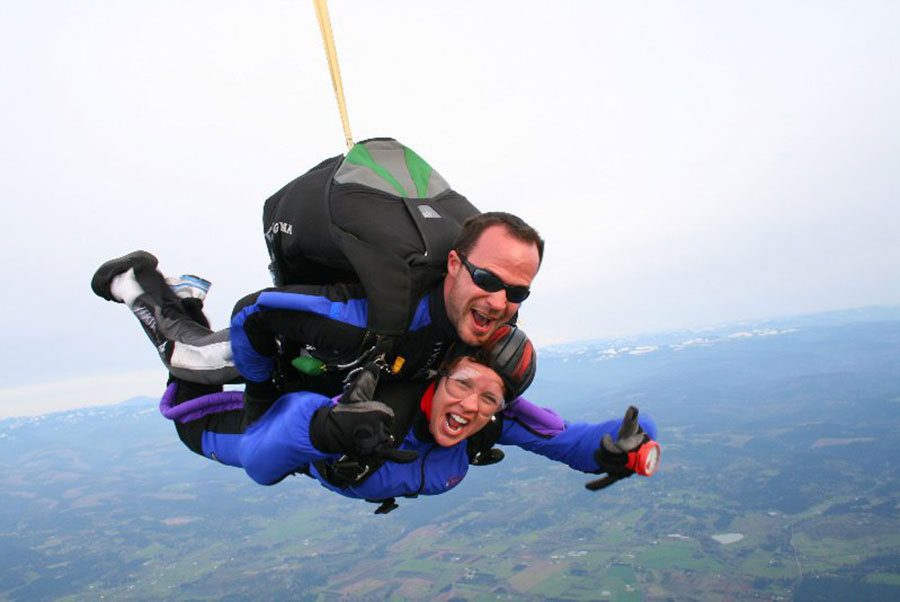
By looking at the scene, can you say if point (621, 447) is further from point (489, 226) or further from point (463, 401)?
point (489, 226)

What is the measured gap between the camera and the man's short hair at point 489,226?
9.24 feet

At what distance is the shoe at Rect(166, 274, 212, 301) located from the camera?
4141 millimetres

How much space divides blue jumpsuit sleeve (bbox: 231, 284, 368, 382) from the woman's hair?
2.59 feet

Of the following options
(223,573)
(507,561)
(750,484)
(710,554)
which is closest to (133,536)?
(223,573)

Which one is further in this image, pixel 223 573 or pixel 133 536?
pixel 133 536

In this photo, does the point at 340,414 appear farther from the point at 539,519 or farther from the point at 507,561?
the point at 539,519

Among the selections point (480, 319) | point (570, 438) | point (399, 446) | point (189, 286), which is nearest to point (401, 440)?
point (399, 446)

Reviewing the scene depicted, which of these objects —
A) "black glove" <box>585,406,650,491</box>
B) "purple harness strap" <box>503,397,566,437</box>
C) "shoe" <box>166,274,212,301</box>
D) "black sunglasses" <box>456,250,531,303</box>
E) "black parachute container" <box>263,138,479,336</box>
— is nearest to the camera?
"black parachute container" <box>263,138,479,336</box>

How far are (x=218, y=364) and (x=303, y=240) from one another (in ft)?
3.95

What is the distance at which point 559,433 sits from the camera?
153 inches

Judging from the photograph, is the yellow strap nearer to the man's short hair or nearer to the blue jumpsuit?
the man's short hair

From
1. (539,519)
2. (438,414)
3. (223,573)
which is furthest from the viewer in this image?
(539,519)

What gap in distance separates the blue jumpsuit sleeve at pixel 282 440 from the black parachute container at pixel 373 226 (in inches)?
21.8

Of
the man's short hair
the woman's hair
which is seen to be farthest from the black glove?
the man's short hair
